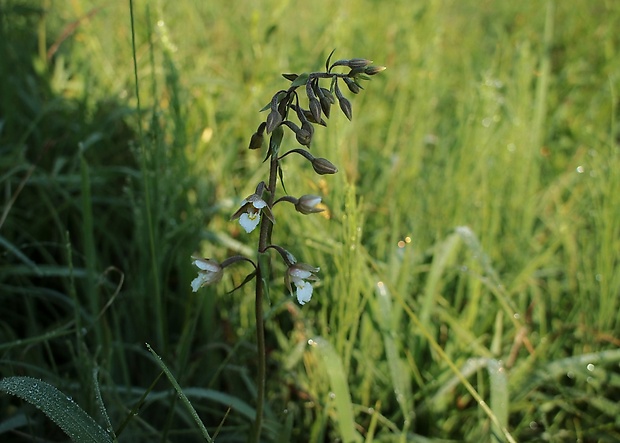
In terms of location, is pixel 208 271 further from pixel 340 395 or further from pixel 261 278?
pixel 340 395

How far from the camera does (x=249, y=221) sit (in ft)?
3.45

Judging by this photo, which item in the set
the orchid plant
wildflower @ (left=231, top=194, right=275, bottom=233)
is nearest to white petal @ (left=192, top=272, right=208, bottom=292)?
the orchid plant

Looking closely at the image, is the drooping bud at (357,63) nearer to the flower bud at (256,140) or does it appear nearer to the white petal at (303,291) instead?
the flower bud at (256,140)

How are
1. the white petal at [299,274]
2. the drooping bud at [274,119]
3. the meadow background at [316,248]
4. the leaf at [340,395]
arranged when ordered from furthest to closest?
the meadow background at [316,248] → the leaf at [340,395] → the white petal at [299,274] → the drooping bud at [274,119]

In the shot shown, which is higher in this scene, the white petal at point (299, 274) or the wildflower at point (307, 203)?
the wildflower at point (307, 203)

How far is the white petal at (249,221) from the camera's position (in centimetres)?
104

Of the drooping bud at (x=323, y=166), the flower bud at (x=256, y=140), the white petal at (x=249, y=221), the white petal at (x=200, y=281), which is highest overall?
the flower bud at (x=256, y=140)

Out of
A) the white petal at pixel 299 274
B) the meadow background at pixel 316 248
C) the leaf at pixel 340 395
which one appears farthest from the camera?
the meadow background at pixel 316 248

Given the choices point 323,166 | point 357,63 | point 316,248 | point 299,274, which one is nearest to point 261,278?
point 299,274

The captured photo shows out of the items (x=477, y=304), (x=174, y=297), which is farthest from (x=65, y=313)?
(x=477, y=304)

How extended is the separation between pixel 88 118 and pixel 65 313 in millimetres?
812

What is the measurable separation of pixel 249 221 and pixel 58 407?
17.8 inches

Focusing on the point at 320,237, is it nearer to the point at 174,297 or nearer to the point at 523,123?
the point at 174,297

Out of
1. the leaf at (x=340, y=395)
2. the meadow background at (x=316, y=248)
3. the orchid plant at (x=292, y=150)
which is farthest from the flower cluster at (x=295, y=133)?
the leaf at (x=340, y=395)
